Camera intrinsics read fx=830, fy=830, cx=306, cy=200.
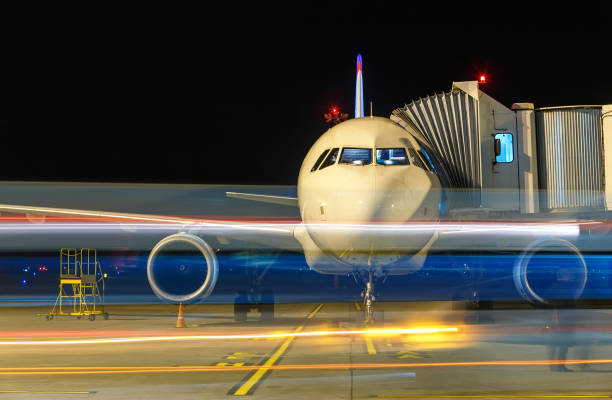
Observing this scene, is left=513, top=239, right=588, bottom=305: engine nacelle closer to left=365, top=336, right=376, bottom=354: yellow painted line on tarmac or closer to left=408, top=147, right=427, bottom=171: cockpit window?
left=408, top=147, right=427, bottom=171: cockpit window

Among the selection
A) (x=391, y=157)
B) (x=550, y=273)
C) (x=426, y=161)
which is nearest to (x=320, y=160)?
(x=391, y=157)

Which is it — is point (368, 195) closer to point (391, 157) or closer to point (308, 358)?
point (391, 157)

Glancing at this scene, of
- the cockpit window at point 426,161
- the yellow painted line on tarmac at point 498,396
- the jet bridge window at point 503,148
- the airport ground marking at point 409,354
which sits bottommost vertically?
the airport ground marking at point 409,354

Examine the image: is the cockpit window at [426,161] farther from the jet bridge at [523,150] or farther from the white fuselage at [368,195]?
the jet bridge at [523,150]

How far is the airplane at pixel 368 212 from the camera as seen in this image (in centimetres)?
1352

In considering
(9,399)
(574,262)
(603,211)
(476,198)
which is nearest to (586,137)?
(603,211)

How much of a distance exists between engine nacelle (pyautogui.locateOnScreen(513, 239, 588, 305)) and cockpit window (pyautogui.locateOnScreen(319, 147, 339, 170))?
4928 millimetres

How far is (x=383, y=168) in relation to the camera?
13875 mm

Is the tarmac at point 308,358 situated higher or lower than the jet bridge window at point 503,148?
lower

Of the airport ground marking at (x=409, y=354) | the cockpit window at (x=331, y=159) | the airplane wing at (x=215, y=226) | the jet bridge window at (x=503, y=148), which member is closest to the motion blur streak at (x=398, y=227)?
the airplane wing at (x=215, y=226)

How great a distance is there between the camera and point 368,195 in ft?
43.9

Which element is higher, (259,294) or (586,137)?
(586,137)

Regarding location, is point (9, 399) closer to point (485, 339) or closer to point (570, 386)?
point (570, 386)

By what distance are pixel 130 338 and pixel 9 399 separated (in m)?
6.24
